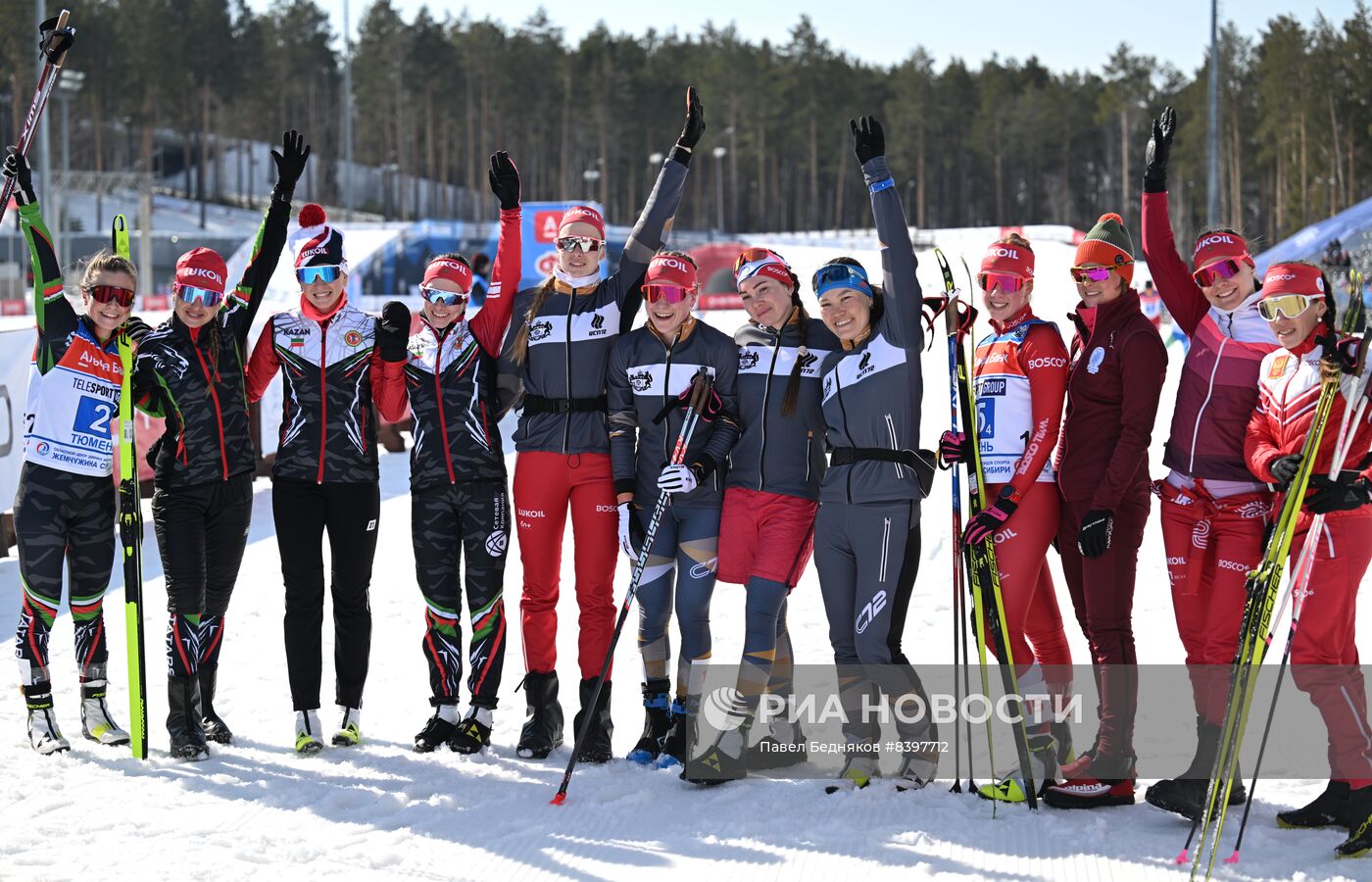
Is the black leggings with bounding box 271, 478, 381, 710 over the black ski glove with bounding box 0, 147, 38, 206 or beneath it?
beneath

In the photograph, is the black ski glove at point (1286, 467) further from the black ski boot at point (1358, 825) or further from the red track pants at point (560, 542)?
the red track pants at point (560, 542)

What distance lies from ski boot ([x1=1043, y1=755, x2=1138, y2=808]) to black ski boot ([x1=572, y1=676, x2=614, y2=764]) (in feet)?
5.02

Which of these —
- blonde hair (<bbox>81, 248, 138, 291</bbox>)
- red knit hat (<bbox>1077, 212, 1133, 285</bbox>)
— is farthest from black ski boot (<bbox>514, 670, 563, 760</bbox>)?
red knit hat (<bbox>1077, 212, 1133, 285</bbox>)

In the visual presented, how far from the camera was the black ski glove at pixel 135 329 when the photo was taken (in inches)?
188

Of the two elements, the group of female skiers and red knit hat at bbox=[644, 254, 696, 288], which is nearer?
the group of female skiers

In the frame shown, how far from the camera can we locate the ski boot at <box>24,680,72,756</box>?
4.69 metres

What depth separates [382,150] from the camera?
228 ft

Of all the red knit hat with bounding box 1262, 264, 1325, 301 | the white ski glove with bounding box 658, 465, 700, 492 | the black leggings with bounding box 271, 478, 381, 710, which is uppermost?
the red knit hat with bounding box 1262, 264, 1325, 301

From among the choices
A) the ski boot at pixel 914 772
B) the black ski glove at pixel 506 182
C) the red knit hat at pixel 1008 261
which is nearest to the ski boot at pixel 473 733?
the ski boot at pixel 914 772

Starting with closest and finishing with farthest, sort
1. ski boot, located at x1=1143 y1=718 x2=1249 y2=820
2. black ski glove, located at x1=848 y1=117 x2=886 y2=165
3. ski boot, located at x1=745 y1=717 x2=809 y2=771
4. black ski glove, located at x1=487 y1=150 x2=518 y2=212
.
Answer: ski boot, located at x1=1143 y1=718 x2=1249 y2=820, black ski glove, located at x1=848 y1=117 x2=886 y2=165, ski boot, located at x1=745 y1=717 x2=809 y2=771, black ski glove, located at x1=487 y1=150 x2=518 y2=212

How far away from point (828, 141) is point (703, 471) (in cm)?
7067

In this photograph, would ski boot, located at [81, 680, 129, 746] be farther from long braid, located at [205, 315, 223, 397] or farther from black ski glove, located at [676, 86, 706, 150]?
black ski glove, located at [676, 86, 706, 150]

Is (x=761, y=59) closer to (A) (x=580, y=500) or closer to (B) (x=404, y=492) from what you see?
(B) (x=404, y=492)

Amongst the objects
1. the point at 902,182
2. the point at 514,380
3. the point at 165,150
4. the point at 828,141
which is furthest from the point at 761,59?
the point at 514,380
